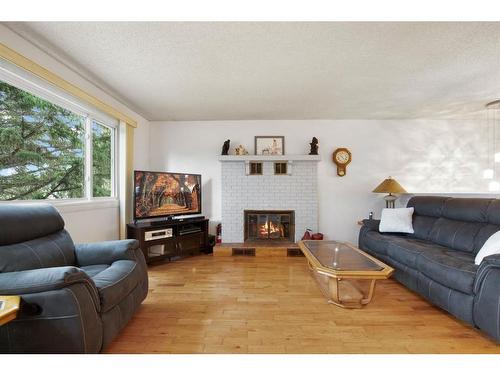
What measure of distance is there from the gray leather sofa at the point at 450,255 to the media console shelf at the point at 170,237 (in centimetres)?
245

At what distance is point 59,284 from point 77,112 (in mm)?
2288

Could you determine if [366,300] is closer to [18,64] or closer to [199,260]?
[199,260]

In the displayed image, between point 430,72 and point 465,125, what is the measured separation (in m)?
2.41

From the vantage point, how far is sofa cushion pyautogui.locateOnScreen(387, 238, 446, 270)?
2273 mm

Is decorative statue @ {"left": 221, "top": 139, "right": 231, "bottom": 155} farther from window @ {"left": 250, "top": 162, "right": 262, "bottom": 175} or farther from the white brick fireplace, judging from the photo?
window @ {"left": 250, "top": 162, "right": 262, "bottom": 175}

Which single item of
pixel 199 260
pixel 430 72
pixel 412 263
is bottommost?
pixel 199 260

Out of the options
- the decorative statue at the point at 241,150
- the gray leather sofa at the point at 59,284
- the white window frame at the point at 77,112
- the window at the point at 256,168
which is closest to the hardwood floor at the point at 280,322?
the gray leather sofa at the point at 59,284

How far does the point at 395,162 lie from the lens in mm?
3984

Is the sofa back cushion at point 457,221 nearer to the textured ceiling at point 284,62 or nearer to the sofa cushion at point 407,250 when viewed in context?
the sofa cushion at point 407,250

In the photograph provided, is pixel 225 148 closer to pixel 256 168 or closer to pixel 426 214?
pixel 256 168

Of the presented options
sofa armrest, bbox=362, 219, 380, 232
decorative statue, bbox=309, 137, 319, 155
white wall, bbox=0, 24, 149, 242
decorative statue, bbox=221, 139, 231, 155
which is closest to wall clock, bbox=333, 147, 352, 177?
decorative statue, bbox=309, 137, 319, 155

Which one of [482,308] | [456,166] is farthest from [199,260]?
[456,166]

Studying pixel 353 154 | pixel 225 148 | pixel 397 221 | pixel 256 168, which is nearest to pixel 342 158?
pixel 353 154

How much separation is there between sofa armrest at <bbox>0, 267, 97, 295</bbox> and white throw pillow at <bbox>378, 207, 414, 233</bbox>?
3.32m
